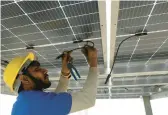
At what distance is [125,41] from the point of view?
469cm

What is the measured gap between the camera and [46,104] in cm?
255

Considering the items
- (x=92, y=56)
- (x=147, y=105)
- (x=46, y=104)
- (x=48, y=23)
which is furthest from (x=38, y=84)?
(x=147, y=105)

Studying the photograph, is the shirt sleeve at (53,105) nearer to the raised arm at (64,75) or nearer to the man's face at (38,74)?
the man's face at (38,74)

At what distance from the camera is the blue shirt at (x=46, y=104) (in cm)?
252

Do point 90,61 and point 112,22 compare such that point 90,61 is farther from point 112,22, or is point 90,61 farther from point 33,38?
point 33,38

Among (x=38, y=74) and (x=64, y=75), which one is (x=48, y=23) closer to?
(x=64, y=75)

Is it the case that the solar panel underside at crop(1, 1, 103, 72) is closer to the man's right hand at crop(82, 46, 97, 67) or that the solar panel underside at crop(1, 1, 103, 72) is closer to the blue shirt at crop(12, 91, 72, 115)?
the man's right hand at crop(82, 46, 97, 67)

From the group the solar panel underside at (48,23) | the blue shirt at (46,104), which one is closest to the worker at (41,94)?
the blue shirt at (46,104)

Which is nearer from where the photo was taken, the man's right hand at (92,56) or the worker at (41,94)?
the worker at (41,94)

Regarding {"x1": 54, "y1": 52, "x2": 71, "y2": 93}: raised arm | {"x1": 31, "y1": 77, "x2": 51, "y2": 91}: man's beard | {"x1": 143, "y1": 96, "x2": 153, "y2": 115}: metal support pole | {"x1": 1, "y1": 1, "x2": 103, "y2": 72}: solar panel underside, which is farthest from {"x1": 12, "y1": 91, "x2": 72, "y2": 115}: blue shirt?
{"x1": 143, "y1": 96, "x2": 153, "y2": 115}: metal support pole

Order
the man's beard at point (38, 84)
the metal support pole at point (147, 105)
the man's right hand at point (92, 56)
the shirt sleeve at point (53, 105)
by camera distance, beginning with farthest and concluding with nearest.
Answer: the metal support pole at point (147, 105) < the man's beard at point (38, 84) < the man's right hand at point (92, 56) < the shirt sleeve at point (53, 105)

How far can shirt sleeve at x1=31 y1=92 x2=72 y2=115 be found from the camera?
2.52 meters

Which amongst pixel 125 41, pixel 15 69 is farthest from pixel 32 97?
pixel 125 41

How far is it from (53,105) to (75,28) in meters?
1.97
